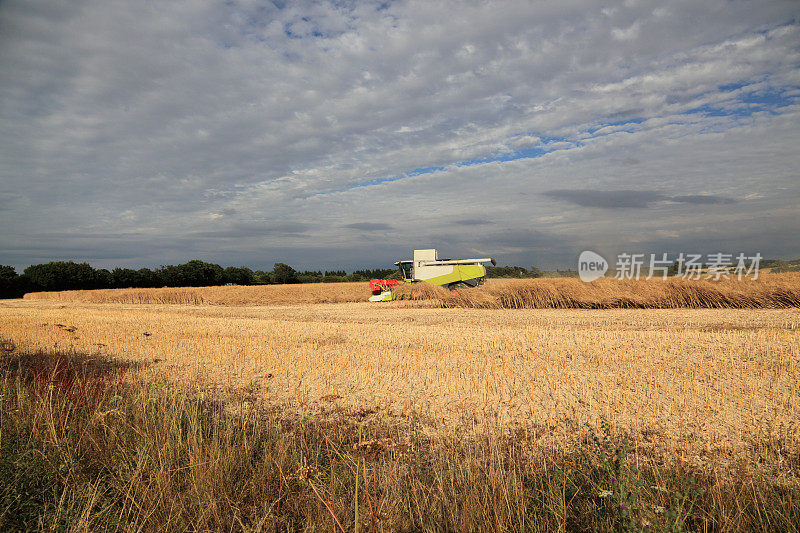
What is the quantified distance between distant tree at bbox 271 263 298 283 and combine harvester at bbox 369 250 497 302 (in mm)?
25724

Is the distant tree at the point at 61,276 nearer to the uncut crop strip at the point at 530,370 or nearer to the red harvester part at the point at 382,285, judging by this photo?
the red harvester part at the point at 382,285

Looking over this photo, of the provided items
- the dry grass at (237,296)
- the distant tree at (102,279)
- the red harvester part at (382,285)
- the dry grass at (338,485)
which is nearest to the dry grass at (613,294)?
the dry grass at (237,296)

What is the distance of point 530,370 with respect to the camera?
313 inches

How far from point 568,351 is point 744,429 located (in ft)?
15.3

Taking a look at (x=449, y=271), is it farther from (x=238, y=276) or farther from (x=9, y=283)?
(x=9, y=283)

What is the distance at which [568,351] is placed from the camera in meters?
9.62

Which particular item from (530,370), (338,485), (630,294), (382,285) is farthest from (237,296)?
(338,485)

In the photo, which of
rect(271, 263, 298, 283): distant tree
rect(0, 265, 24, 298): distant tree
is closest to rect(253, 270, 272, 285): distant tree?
rect(271, 263, 298, 283): distant tree

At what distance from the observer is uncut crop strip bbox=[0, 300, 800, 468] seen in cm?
532

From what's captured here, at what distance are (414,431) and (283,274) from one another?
51.6 metres

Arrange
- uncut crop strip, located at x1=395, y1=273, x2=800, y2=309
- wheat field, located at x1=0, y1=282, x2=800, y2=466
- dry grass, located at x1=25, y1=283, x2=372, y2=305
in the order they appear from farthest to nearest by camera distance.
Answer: dry grass, located at x1=25, y1=283, x2=372, y2=305
uncut crop strip, located at x1=395, y1=273, x2=800, y2=309
wheat field, located at x1=0, y1=282, x2=800, y2=466

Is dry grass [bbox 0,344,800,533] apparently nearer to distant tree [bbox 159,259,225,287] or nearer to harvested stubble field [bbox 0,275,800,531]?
harvested stubble field [bbox 0,275,800,531]

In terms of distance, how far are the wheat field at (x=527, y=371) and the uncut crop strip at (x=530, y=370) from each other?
3 centimetres

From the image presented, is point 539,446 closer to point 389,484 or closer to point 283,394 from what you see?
point 389,484
